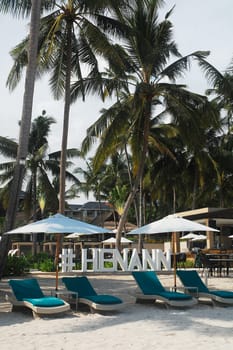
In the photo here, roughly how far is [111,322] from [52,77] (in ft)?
45.0

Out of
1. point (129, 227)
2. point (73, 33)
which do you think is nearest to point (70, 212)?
point (129, 227)

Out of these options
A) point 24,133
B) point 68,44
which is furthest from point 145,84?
point 24,133

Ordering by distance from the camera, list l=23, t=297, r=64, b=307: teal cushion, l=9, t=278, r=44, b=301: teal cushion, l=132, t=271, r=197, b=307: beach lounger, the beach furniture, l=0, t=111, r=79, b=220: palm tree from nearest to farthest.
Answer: the beach furniture < l=23, t=297, r=64, b=307: teal cushion < l=9, t=278, r=44, b=301: teal cushion < l=132, t=271, r=197, b=307: beach lounger < l=0, t=111, r=79, b=220: palm tree

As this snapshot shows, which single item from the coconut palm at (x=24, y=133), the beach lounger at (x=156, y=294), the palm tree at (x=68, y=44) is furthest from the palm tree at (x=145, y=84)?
the beach lounger at (x=156, y=294)

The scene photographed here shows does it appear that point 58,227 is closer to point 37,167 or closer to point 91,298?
point 91,298

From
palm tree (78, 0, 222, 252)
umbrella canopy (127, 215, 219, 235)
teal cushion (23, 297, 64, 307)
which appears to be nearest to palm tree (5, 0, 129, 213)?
palm tree (78, 0, 222, 252)

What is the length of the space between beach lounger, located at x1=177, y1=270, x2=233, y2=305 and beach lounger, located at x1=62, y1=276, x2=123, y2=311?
89.9 inches

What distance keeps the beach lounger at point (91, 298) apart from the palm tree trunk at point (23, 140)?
2749 millimetres

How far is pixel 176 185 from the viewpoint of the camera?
36.7 metres

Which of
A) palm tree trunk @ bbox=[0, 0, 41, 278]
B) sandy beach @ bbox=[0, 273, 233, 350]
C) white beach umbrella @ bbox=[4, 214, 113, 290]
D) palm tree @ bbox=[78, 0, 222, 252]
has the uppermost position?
palm tree @ bbox=[78, 0, 222, 252]

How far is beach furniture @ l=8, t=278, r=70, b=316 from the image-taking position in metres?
9.08

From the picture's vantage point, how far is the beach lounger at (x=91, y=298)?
956cm

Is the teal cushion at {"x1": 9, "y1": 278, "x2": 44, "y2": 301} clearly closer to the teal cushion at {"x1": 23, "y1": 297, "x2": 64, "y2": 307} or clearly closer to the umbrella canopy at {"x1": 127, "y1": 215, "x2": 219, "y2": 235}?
the teal cushion at {"x1": 23, "y1": 297, "x2": 64, "y2": 307}

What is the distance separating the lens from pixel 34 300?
30.9 ft
